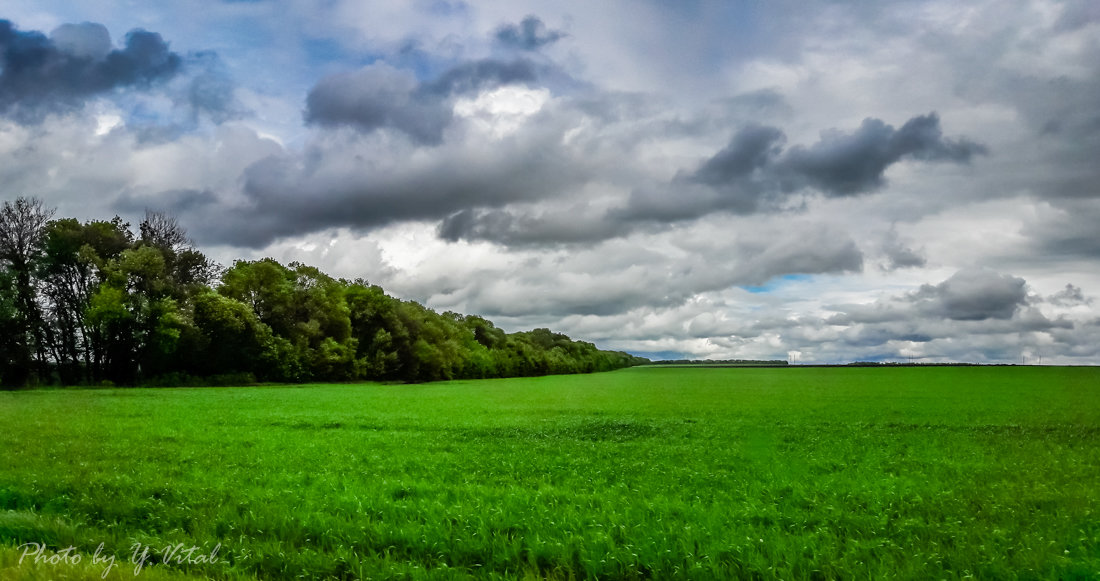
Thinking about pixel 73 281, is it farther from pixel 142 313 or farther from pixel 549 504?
pixel 549 504

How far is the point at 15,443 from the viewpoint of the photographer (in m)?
22.9

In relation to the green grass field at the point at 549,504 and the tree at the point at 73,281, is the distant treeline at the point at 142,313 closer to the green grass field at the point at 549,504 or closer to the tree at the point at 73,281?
the tree at the point at 73,281

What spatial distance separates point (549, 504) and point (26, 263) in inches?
3272

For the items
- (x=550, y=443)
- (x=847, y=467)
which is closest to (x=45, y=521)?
(x=550, y=443)

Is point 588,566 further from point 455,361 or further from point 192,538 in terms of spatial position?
point 455,361

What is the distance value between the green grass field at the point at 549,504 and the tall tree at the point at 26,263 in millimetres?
53660

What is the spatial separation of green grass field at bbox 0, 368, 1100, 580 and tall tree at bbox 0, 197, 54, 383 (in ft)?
176

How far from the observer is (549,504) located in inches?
530

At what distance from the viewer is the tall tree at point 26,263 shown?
69.2m

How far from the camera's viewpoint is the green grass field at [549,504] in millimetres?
9773

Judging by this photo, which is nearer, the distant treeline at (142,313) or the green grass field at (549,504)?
the green grass field at (549,504)

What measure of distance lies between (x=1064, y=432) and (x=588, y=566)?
1285 inches

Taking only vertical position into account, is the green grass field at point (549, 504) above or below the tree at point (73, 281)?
below

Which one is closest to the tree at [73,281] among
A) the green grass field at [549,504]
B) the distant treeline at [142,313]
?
the distant treeline at [142,313]
